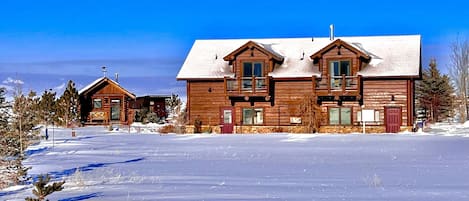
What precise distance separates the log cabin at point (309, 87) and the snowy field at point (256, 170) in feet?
30.4

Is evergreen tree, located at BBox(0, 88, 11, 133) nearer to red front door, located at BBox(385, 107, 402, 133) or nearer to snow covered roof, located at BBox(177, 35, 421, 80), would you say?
snow covered roof, located at BBox(177, 35, 421, 80)

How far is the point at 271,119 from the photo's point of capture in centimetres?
3512

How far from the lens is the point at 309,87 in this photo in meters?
34.3

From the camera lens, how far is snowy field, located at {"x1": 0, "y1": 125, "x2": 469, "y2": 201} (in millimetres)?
10750

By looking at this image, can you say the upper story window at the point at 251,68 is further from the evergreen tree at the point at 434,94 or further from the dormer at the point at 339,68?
the evergreen tree at the point at 434,94

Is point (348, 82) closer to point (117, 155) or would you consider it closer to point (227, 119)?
point (227, 119)

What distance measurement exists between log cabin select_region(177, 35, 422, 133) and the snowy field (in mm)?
9269

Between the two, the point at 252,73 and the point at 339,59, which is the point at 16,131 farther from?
the point at 339,59

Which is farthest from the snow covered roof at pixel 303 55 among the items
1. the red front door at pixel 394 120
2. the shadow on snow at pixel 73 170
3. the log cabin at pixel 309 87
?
the shadow on snow at pixel 73 170

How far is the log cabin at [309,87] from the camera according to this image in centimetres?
3341

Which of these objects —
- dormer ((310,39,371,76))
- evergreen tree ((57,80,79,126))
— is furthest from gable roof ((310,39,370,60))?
evergreen tree ((57,80,79,126))

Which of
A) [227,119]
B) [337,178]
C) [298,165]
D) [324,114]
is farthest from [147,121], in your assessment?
[337,178]

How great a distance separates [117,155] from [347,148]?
25.9ft

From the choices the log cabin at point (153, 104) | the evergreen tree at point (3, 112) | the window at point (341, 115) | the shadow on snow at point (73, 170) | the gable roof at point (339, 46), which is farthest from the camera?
the log cabin at point (153, 104)
